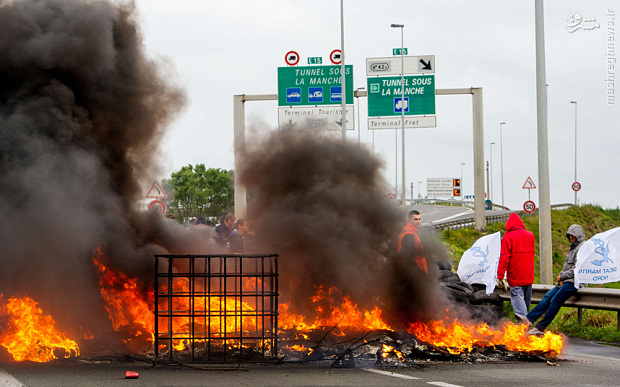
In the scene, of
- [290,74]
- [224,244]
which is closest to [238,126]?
[290,74]

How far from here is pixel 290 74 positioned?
76.0 feet

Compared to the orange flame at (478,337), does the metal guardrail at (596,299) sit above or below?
above

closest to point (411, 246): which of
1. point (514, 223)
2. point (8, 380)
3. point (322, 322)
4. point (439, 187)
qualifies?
point (322, 322)

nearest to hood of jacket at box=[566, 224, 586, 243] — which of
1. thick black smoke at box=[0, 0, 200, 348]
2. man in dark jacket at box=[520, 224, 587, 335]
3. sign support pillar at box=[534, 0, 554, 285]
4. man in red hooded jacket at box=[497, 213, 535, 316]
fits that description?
man in dark jacket at box=[520, 224, 587, 335]

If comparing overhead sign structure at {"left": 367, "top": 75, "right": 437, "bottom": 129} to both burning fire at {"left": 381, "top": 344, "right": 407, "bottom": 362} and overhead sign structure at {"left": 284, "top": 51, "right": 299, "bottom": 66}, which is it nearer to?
overhead sign structure at {"left": 284, "top": 51, "right": 299, "bottom": 66}

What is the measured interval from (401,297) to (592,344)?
3077 millimetres

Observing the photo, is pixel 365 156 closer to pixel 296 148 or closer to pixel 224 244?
pixel 296 148

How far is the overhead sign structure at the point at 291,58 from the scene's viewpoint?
23.2 metres

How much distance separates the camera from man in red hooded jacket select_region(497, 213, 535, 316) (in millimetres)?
9031

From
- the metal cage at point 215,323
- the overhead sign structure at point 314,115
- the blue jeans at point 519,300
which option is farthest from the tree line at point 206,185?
the metal cage at point 215,323

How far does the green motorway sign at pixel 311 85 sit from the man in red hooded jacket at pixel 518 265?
1462 centimetres

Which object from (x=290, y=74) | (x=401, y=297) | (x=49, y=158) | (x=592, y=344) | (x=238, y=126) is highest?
(x=290, y=74)

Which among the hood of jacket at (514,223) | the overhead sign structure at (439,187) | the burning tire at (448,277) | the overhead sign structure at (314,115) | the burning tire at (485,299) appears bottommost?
the burning tire at (485,299)

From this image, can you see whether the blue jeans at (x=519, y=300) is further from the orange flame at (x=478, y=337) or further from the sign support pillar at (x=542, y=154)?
the sign support pillar at (x=542, y=154)
